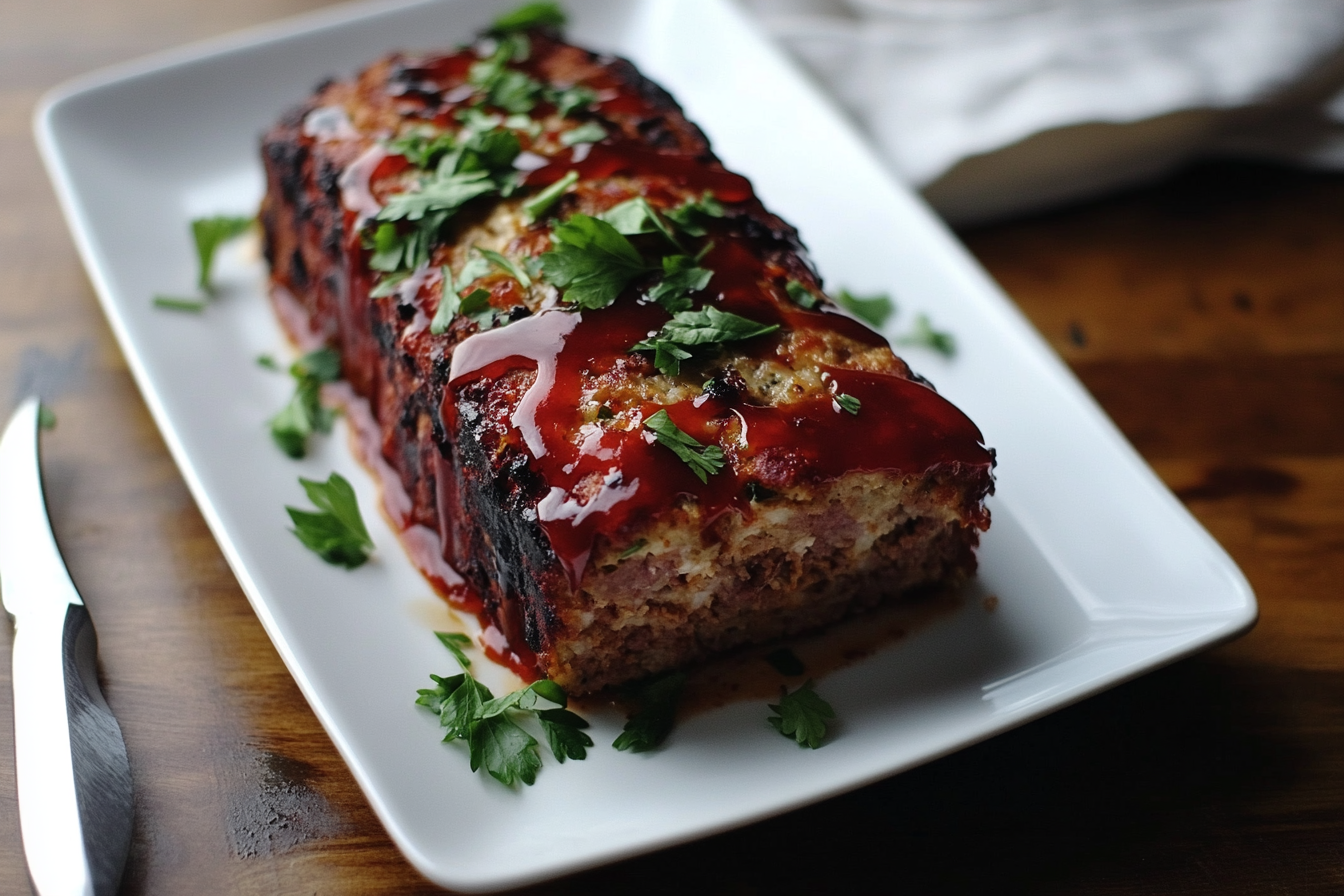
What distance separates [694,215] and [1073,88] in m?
2.42

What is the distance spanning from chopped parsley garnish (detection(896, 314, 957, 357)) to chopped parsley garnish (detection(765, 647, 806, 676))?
4.74 ft

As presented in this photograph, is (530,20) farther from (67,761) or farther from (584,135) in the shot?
(67,761)

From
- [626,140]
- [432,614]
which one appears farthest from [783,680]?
[626,140]

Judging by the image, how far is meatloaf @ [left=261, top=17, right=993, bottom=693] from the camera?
334 cm

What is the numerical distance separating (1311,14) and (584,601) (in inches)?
174

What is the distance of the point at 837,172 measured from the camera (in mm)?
5234

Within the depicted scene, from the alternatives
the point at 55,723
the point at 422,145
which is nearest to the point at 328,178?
the point at 422,145

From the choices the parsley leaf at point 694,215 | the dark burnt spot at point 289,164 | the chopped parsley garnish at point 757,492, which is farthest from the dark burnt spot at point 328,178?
the chopped parsley garnish at point 757,492

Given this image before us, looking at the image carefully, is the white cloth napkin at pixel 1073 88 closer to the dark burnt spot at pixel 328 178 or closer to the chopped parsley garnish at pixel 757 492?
the dark burnt spot at pixel 328 178

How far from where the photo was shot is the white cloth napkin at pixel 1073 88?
5.48 m

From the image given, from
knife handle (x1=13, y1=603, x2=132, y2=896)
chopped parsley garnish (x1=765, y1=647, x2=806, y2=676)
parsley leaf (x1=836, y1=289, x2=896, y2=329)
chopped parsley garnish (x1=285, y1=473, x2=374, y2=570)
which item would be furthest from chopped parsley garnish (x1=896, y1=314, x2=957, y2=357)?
knife handle (x1=13, y1=603, x2=132, y2=896)

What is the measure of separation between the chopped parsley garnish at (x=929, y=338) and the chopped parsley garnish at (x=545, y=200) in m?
1.41

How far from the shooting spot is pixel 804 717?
11.4 ft

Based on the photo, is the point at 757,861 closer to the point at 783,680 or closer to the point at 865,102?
the point at 783,680
